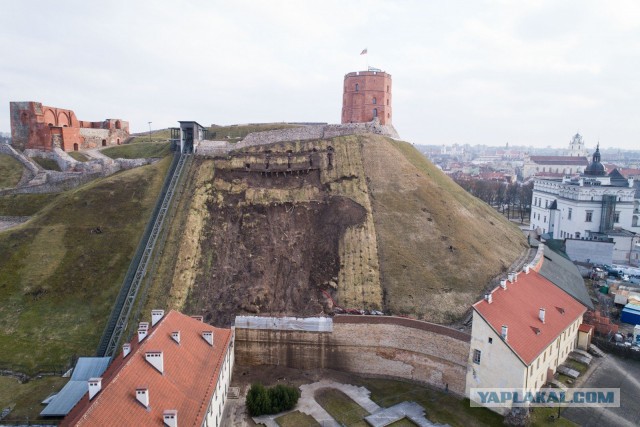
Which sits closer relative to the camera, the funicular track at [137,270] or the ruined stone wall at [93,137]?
the funicular track at [137,270]

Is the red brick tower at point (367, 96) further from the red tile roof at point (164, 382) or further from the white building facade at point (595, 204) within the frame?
the red tile roof at point (164, 382)

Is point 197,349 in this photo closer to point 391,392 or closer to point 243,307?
point 243,307

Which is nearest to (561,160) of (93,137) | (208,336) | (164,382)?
(93,137)

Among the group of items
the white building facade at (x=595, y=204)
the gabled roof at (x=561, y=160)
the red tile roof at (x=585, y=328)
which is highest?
the gabled roof at (x=561, y=160)

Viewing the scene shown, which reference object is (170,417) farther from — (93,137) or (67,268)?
(93,137)

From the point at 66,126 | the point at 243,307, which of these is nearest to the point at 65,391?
the point at 243,307

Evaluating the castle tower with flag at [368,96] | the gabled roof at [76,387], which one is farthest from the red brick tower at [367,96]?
the gabled roof at [76,387]
